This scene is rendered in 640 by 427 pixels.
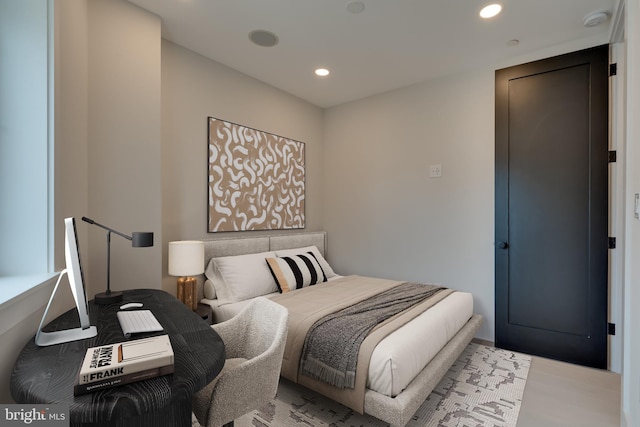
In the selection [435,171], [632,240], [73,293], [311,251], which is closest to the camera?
[73,293]

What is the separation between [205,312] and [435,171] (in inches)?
108

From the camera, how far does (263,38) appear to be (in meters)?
2.69

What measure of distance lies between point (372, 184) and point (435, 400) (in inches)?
97.6

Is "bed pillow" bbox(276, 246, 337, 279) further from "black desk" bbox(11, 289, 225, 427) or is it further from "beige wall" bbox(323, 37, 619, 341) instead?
"black desk" bbox(11, 289, 225, 427)

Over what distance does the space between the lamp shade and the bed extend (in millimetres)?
422

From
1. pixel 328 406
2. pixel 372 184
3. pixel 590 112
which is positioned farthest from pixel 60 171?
pixel 590 112

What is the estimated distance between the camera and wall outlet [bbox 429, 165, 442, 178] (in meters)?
3.44

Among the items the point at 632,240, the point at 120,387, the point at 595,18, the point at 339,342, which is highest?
the point at 595,18

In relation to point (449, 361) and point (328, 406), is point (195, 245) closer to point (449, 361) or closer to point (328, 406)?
point (328, 406)

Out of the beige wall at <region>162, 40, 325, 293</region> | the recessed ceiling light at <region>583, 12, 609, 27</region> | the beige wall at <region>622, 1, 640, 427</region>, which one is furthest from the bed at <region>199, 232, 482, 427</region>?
the recessed ceiling light at <region>583, 12, 609, 27</region>

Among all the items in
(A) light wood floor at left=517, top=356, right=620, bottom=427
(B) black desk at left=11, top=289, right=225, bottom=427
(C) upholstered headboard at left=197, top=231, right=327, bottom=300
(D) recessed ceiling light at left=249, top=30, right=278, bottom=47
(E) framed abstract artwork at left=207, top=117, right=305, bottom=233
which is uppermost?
(D) recessed ceiling light at left=249, top=30, right=278, bottom=47

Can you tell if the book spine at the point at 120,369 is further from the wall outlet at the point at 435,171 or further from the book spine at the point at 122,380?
the wall outlet at the point at 435,171

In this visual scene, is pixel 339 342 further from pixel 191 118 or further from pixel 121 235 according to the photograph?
pixel 191 118

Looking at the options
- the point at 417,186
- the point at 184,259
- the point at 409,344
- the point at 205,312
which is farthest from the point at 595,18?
the point at 205,312
